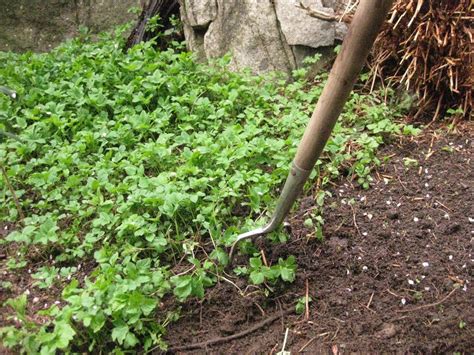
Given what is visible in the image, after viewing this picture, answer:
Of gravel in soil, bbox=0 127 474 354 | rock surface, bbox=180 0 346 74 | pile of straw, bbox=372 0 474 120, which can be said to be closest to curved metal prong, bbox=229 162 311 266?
gravel in soil, bbox=0 127 474 354

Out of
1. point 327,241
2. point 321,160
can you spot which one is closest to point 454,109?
point 321,160

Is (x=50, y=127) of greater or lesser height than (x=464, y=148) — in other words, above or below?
above

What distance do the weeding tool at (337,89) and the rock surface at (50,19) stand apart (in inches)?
133

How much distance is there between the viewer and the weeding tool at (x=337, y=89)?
149cm

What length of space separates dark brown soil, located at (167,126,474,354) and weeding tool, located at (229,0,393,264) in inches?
13.3

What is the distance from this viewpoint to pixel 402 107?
313cm

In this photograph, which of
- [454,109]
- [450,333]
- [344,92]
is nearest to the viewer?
[344,92]

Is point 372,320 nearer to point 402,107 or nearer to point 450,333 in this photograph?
point 450,333

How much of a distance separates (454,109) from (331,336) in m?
1.75

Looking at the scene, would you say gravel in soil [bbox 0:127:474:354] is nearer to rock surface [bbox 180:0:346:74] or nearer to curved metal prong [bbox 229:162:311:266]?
curved metal prong [bbox 229:162:311:266]

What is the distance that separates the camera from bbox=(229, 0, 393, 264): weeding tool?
1490 millimetres

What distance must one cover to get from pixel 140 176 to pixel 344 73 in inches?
52.9

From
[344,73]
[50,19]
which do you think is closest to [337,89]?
[344,73]

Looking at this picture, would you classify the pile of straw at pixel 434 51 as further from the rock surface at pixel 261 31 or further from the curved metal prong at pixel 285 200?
the curved metal prong at pixel 285 200
